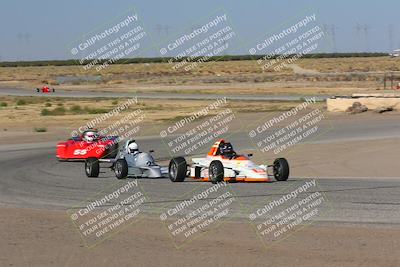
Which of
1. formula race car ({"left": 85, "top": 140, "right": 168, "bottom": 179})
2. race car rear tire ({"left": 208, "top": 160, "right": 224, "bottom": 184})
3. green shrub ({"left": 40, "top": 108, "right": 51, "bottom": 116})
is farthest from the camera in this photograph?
green shrub ({"left": 40, "top": 108, "right": 51, "bottom": 116})

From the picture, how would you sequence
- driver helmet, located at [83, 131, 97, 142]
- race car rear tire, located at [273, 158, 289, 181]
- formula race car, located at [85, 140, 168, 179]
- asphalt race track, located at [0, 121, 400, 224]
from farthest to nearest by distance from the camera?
1. driver helmet, located at [83, 131, 97, 142]
2. formula race car, located at [85, 140, 168, 179]
3. race car rear tire, located at [273, 158, 289, 181]
4. asphalt race track, located at [0, 121, 400, 224]

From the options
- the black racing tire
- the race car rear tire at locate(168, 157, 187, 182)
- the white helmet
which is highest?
the white helmet

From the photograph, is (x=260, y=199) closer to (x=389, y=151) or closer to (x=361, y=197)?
(x=361, y=197)

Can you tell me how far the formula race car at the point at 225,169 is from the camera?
20016 mm

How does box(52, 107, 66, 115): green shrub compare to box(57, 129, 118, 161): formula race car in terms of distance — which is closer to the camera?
box(57, 129, 118, 161): formula race car

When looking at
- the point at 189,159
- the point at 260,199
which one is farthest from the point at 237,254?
the point at 189,159

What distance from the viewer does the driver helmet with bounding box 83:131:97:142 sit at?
29875mm

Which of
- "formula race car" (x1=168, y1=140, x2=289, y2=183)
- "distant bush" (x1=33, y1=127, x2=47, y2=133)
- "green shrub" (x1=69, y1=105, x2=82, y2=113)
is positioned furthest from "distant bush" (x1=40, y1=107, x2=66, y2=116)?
"formula race car" (x1=168, y1=140, x2=289, y2=183)

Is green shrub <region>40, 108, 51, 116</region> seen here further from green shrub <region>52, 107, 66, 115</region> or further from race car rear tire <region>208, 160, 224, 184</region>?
race car rear tire <region>208, 160, 224, 184</region>

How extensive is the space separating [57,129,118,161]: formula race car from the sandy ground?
1494 cm

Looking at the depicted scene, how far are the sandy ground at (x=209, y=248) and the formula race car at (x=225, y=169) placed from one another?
574 cm

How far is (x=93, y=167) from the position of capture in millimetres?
23250

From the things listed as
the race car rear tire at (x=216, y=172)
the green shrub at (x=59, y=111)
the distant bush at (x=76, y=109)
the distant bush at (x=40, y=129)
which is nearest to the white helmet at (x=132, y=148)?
the race car rear tire at (x=216, y=172)

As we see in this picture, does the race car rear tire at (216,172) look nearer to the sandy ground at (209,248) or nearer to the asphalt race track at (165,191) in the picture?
the asphalt race track at (165,191)
